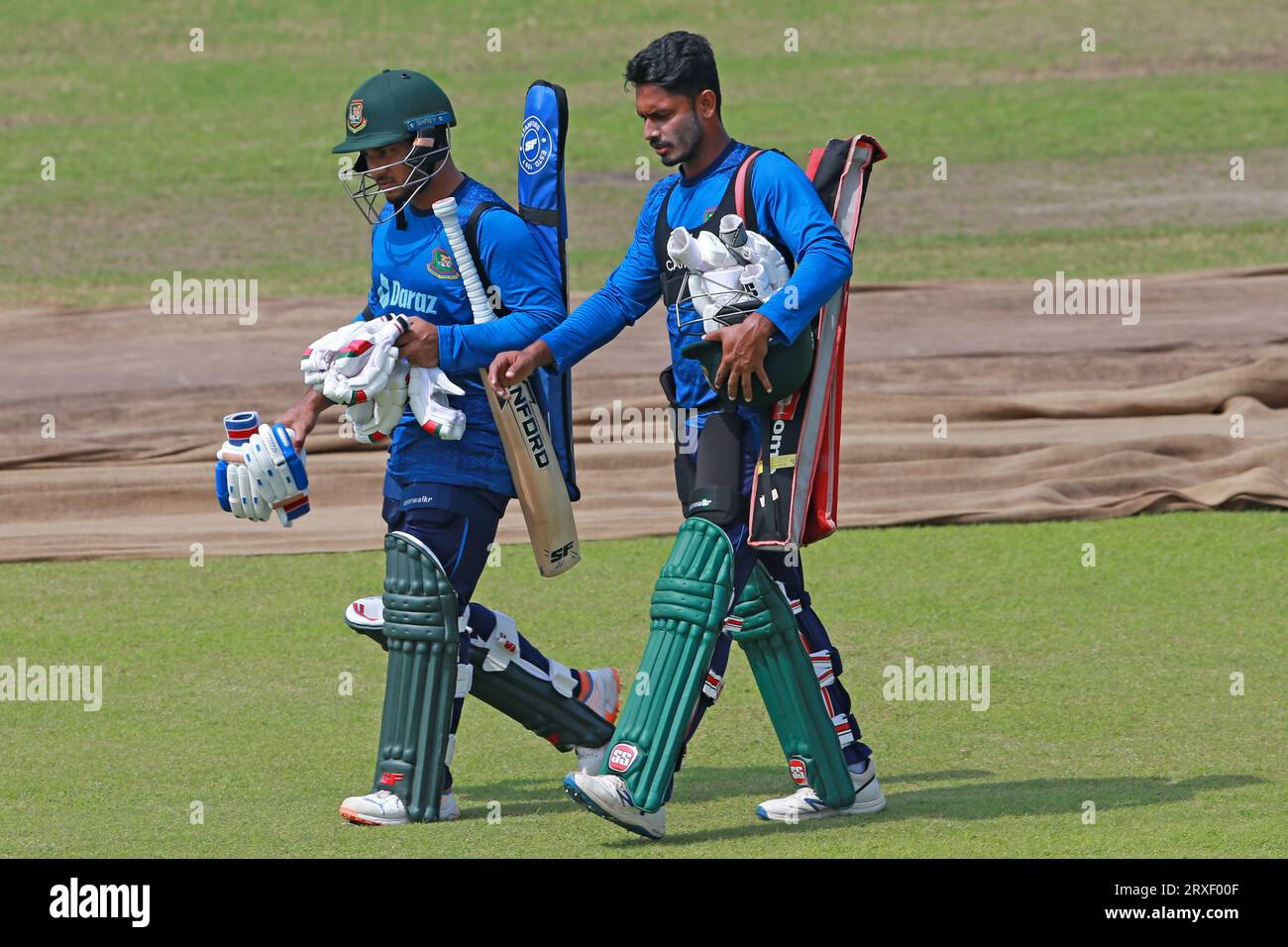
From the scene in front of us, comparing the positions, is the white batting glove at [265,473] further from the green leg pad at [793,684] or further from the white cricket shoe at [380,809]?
the green leg pad at [793,684]

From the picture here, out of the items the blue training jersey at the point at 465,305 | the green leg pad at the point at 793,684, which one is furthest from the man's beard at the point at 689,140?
the green leg pad at the point at 793,684

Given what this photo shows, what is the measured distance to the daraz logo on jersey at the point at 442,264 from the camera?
691cm

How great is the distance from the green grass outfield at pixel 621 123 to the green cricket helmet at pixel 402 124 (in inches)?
429

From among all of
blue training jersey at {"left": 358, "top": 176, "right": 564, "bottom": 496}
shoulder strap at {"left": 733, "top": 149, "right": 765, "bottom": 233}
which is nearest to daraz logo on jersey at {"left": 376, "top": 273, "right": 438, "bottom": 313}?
blue training jersey at {"left": 358, "top": 176, "right": 564, "bottom": 496}

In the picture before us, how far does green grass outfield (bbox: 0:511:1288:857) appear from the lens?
256 inches

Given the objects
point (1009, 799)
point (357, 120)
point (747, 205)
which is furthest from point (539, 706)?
point (357, 120)

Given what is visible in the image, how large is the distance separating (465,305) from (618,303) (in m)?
0.52

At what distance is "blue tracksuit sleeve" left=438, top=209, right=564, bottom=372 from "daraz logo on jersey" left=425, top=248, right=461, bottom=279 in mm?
94

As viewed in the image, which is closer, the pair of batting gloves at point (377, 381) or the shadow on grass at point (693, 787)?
the pair of batting gloves at point (377, 381)

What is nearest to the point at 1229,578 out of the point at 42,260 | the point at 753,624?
the point at 753,624

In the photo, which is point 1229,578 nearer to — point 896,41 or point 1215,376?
point 1215,376

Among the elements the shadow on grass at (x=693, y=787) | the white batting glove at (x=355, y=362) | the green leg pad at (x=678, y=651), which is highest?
the white batting glove at (x=355, y=362)

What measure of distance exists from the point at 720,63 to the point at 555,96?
1894 centimetres

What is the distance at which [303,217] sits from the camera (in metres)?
21.0
